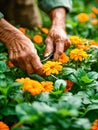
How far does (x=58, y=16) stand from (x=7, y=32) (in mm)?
514

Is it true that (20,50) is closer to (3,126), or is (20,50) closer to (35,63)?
(35,63)

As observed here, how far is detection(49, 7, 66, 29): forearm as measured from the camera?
2619 millimetres

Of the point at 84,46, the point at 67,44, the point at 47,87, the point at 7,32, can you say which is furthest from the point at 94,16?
the point at 47,87

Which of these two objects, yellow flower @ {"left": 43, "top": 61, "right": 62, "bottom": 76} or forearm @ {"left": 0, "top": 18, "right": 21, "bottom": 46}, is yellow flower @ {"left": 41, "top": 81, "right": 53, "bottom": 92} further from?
forearm @ {"left": 0, "top": 18, "right": 21, "bottom": 46}

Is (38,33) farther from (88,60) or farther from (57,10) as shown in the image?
(88,60)

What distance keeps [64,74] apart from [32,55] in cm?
21

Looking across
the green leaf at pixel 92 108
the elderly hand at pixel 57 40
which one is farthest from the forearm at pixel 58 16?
the green leaf at pixel 92 108

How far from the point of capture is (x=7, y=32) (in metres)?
2.28

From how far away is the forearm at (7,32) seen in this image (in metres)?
2.24

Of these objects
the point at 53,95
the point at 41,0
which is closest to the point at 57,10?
the point at 41,0

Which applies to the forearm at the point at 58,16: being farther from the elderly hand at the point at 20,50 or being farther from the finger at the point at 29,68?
the finger at the point at 29,68

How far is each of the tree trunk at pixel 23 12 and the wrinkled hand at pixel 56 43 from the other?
3.36 ft

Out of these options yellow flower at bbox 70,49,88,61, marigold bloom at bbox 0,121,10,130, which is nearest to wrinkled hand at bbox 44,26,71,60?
yellow flower at bbox 70,49,88,61

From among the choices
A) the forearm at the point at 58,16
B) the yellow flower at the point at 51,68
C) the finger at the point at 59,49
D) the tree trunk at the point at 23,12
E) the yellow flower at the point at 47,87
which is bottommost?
the yellow flower at the point at 47,87
